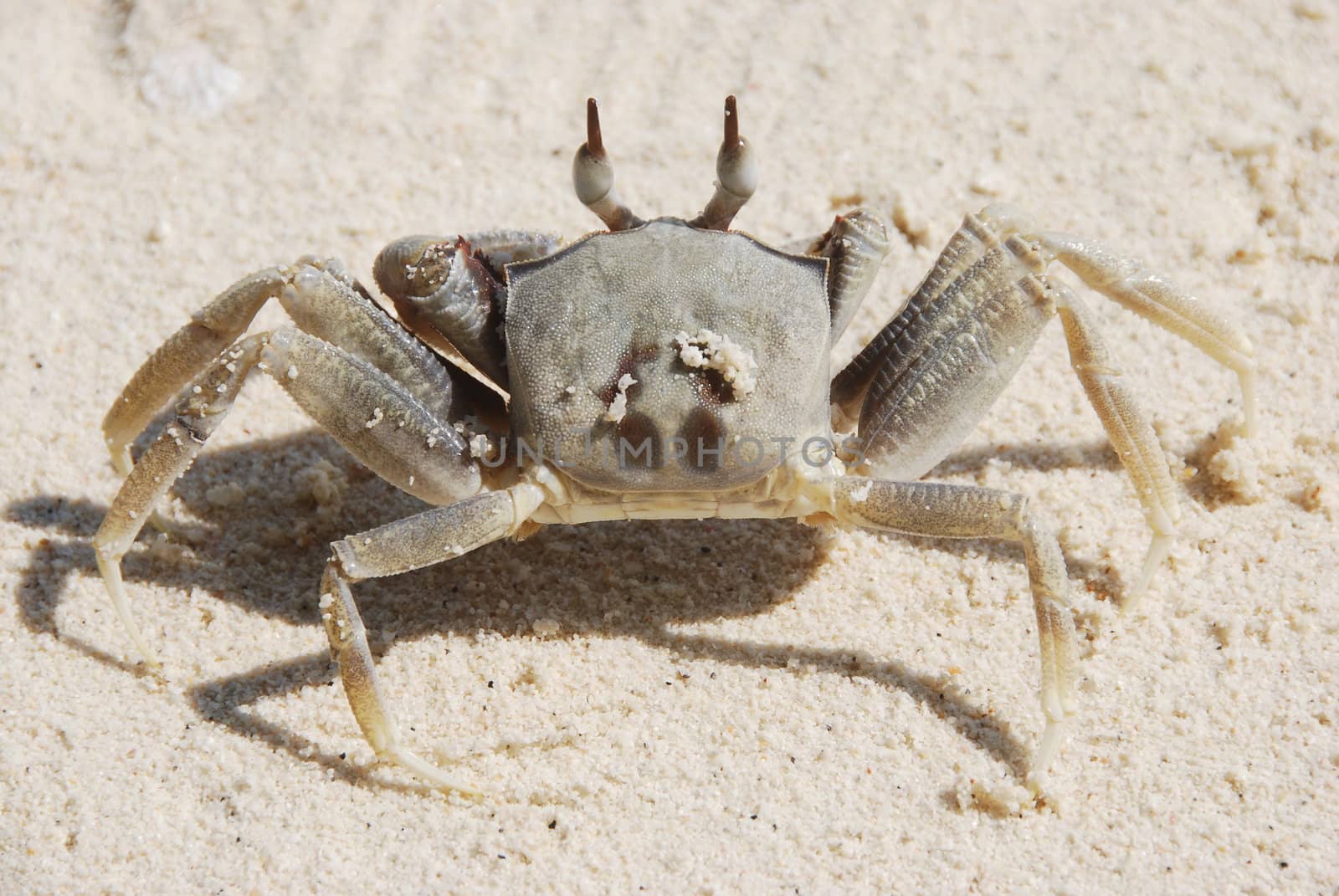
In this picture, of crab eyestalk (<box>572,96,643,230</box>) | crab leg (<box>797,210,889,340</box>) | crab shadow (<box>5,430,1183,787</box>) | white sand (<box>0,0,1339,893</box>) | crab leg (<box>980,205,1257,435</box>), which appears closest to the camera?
white sand (<box>0,0,1339,893</box>)

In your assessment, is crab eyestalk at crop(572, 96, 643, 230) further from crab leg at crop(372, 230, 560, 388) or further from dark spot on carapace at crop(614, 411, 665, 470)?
dark spot on carapace at crop(614, 411, 665, 470)

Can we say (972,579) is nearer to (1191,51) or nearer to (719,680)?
(719,680)

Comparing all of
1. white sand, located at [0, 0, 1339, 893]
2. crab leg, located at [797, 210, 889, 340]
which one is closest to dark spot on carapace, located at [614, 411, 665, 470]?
white sand, located at [0, 0, 1339, 893]

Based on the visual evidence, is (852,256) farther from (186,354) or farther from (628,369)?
(186,354)

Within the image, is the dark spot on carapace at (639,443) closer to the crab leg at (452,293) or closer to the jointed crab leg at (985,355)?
the crab leg at (452,293)

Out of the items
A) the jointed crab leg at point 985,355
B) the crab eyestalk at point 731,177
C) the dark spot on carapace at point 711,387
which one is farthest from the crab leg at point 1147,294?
the dark spot on carapace at point 711,387

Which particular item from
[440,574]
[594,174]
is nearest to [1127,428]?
[594,174]

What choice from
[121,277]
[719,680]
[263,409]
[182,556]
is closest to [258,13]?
[121,277]

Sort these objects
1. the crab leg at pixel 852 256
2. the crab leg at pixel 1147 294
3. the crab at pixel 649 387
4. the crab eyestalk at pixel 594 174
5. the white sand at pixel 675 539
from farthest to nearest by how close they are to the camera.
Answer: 1. the crab leg at pixel 1147 294
2. the crab leg at pixel 852 256
3. the crab eyestalk at pixel 594 174
4. the crab at pixel 649 387
5. the white sand at pixel 675 539
